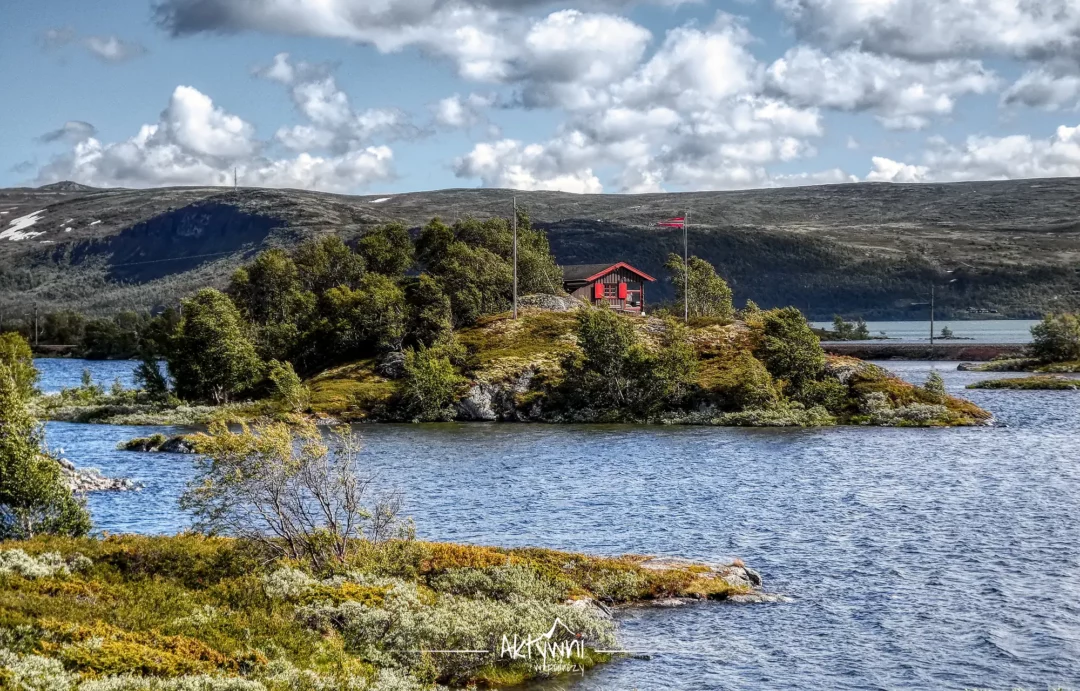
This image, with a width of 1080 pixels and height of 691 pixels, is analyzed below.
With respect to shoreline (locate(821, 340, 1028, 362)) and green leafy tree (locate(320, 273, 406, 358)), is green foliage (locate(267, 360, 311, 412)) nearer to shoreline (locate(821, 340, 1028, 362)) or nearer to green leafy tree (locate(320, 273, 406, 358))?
green leafy tree (locate(320, 273, 406, 358))

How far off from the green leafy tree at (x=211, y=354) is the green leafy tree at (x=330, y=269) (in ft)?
60.3

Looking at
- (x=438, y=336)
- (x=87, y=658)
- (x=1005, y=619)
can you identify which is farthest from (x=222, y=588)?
(x=438, y=336)

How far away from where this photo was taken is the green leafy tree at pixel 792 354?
86.4 m

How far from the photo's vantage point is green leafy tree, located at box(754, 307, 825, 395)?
8644 centimetres

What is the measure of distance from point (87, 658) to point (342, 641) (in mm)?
5880

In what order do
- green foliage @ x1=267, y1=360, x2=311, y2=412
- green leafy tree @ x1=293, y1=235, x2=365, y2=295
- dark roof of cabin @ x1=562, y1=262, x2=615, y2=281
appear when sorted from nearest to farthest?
green foliage @ x1=267, y1=360, x2=311, y2=412
green leafy tree @ x1=293, y1=235, x2=365, y2=295
dark roof of cabin @ x1=562, y1=262, x2=615, y2=281

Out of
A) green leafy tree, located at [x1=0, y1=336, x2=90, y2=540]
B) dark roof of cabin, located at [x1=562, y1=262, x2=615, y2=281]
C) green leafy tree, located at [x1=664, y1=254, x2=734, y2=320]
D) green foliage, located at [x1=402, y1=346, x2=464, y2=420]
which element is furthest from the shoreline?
green leafy tree, located at [x1=0, y1=336, x2=90, y2=540]

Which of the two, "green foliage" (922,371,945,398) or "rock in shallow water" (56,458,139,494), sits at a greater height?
"green foliage" (922,371,945,398)

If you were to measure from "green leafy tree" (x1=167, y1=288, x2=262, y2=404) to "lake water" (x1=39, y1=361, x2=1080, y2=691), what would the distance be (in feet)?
46.0

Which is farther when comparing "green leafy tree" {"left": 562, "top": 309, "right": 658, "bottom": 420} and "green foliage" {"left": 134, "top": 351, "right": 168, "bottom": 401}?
"green foliage" {"left": 134, "top": 351, "right": 168, "bottom": 401}

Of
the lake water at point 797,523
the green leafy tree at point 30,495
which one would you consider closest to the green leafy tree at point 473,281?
the lake water at point 797,523

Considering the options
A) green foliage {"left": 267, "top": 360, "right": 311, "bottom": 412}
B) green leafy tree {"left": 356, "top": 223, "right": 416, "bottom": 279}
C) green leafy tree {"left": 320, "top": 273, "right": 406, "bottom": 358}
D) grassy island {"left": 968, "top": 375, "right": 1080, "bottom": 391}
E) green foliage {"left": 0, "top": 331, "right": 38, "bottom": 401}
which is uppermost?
green leafy tree {"left": 356, "top": 223, "right": 416, "bottom": 279}

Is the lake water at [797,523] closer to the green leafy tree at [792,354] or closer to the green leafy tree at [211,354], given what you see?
the green leafy tree at [792,354]

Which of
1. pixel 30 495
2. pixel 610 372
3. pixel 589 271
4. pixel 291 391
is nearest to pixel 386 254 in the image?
pixel 589 271
